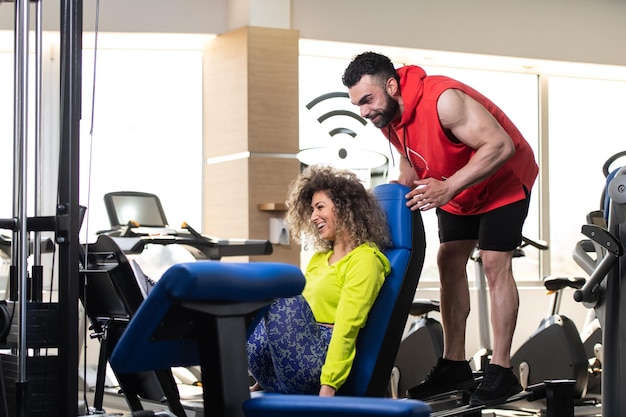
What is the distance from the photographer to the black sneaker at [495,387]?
2816 mm

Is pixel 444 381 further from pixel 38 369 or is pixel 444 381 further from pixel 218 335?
pixel 218 335

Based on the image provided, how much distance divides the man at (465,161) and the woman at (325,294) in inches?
10.4

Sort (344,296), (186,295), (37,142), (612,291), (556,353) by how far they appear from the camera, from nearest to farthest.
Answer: (186,295)
(37,142)
(344,296)
(612,291)
(556,353)

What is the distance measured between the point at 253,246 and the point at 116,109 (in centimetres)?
195

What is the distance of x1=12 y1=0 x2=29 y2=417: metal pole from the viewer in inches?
80.4

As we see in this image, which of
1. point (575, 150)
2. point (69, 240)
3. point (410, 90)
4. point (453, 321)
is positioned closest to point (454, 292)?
point (453, 321)

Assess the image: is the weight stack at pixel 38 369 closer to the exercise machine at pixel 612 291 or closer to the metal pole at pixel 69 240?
the metal pole at pixel 69 240

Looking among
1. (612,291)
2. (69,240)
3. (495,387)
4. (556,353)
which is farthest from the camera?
(556,353)

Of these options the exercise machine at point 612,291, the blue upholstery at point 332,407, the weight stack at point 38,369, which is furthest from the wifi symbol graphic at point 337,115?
the blue upholstery at point 332,407

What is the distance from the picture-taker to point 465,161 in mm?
2898

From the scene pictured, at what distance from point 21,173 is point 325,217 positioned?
988 mm

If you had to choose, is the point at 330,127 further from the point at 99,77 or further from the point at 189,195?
the point at 99,77

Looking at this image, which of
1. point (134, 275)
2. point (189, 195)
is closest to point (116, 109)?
point (189, 195)

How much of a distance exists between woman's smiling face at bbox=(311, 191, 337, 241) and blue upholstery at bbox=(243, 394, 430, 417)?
1.63m
